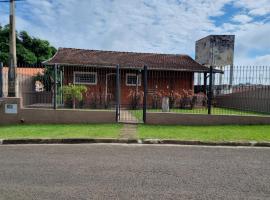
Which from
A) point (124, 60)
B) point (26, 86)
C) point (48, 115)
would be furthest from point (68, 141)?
point (124, 60)

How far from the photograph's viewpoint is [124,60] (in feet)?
67.8

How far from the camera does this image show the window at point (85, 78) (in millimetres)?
18891

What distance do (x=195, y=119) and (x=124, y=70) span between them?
9892 millimetres

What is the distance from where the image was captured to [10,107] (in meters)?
10.8

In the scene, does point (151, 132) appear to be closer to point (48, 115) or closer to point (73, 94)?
point (48, 115)

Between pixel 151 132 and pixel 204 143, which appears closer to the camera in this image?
pixel 204 143

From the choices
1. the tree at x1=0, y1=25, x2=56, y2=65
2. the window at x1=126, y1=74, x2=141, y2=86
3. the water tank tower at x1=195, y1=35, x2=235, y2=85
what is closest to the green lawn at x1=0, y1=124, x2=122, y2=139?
the window at x1=126, y1=74, x2=141, y2=86

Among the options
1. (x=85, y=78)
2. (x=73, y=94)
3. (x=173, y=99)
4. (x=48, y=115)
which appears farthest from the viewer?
(x=85, y=78)

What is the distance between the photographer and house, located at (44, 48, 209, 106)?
1814 cm

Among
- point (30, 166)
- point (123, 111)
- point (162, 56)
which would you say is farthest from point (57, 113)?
point (162, 56)

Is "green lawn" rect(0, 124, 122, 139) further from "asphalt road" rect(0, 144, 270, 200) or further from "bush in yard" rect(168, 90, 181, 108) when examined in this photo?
"bush in yard" rect(168, 90, 181, 108)

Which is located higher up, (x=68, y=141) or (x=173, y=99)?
(x=173, y=99)

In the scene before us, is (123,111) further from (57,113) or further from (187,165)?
(187,165)

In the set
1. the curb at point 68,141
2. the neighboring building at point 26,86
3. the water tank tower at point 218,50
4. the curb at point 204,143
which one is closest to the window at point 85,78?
the neighboring building at point 26,86
